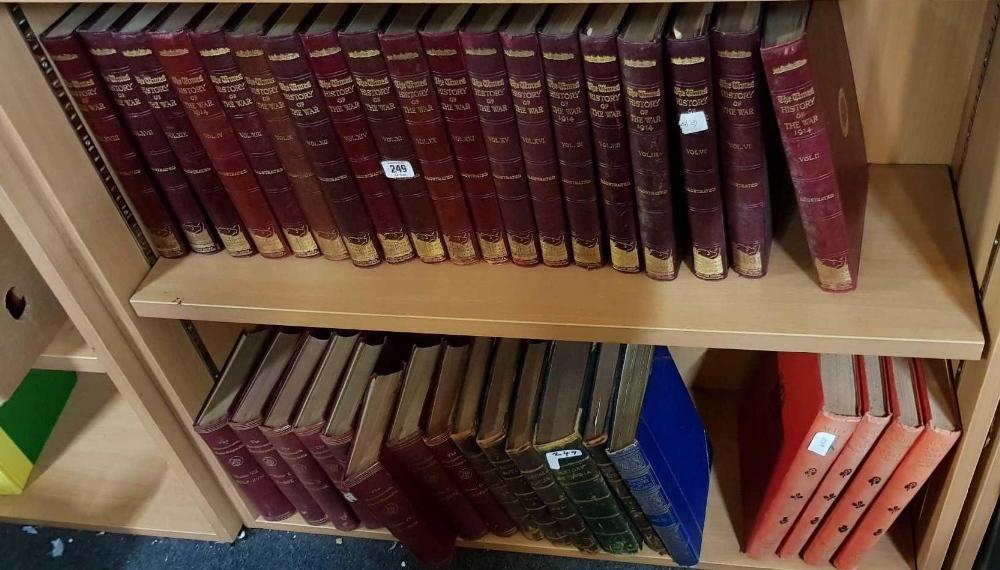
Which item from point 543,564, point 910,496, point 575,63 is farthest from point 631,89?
point 543,564

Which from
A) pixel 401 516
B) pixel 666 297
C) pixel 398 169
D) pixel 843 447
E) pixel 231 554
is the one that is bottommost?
pixel 231 554

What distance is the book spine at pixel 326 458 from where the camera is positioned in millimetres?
940

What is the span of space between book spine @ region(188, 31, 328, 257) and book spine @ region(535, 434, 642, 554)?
30cm

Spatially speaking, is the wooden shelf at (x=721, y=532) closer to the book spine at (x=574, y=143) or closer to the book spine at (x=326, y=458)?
the book spine at (x=326, y=458)

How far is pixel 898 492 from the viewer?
33.7 inches

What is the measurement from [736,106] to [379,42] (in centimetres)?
28

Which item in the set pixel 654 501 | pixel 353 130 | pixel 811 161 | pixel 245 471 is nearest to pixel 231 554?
pixel 245 471

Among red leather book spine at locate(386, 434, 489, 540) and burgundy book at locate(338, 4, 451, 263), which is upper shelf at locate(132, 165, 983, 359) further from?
red leather book spine at locate(386, 434, 489, 540)

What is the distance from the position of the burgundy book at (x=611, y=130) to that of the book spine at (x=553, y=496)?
0.23m

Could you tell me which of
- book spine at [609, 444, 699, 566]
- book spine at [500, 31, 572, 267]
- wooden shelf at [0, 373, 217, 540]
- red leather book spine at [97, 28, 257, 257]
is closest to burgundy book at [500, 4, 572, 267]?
book spine at [500, 31, 572, 267]

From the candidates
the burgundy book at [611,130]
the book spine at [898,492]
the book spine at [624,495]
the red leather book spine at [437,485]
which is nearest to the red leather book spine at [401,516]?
the red leather book spine at [437,485]

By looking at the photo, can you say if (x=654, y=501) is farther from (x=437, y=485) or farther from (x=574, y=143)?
(x=574, y=143)

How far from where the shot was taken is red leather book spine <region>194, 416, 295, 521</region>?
38.4 inches

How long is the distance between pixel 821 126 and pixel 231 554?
3.15 ft
